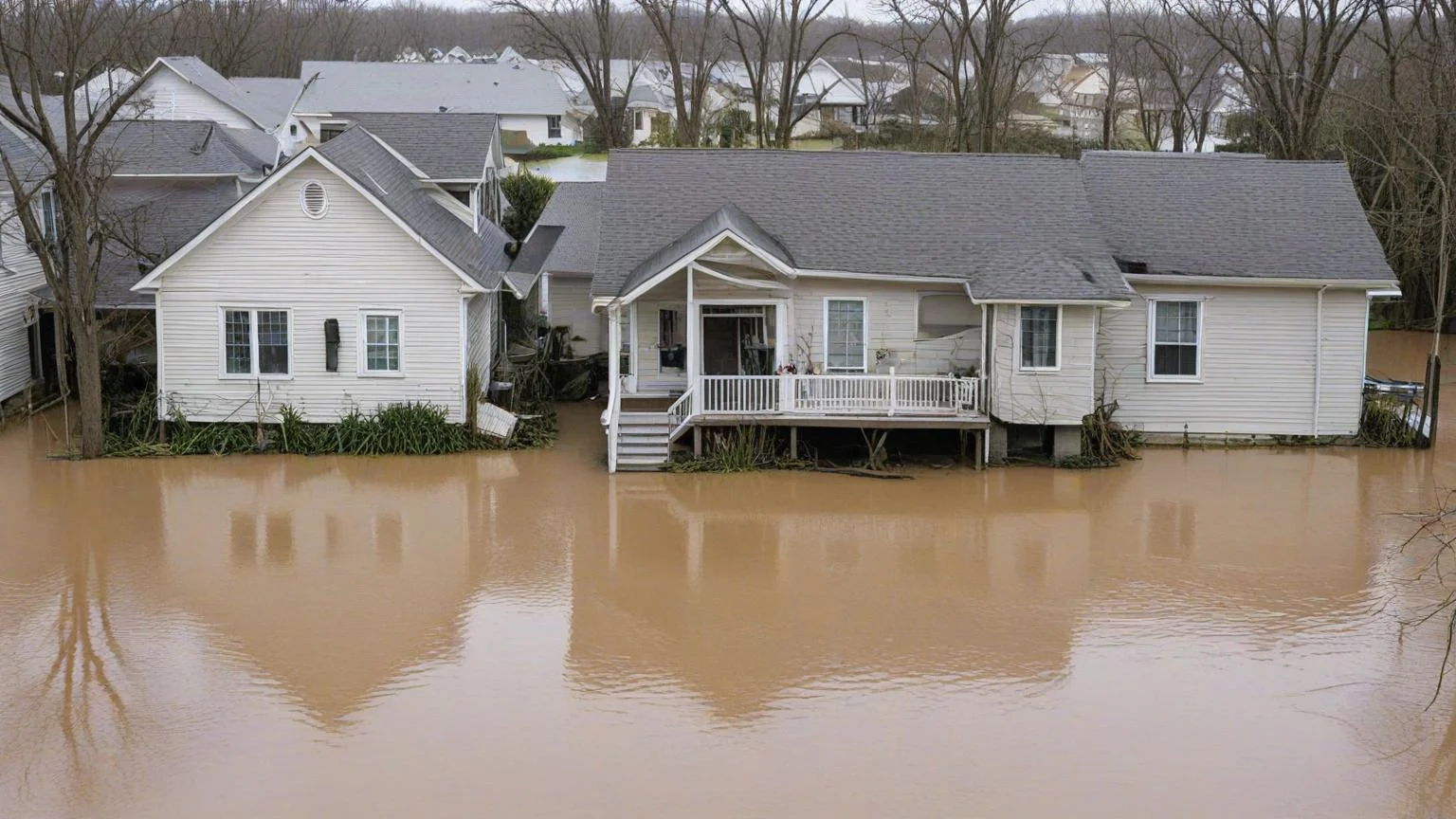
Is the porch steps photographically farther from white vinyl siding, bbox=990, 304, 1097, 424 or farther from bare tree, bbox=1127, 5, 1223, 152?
bare tree, bbox=1127, 5, 1223, 152

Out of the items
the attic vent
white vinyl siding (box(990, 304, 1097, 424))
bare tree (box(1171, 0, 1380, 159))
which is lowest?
white vinyl siding (box(990, 304, 1097, 424))

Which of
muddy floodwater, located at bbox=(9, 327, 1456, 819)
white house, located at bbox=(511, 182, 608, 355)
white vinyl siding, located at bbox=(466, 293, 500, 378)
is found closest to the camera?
muddy floodwater, located at bbox=(9, 327, 1456, 819)

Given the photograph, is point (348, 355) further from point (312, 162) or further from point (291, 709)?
point (291, 709)

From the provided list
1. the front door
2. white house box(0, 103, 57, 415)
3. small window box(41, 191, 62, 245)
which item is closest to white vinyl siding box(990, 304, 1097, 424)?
the front door

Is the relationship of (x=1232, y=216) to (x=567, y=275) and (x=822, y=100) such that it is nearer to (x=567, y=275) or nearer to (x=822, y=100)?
(x=567, y=275)

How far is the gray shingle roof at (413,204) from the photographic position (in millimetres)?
25000

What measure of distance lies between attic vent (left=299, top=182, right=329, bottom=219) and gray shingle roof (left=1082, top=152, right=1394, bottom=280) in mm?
14051

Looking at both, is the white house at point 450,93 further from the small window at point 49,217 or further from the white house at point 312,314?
the white house at point 312,314

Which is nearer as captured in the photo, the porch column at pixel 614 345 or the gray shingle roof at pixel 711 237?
the gray shingle roof at pixel 711 237

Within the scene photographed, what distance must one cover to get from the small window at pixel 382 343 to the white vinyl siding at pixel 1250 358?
12583mm

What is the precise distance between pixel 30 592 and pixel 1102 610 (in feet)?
42.4

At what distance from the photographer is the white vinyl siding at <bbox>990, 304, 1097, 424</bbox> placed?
23.8 m

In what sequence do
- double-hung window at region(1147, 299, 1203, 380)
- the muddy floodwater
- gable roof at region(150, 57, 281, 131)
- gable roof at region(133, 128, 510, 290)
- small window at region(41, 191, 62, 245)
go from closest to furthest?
1. the muddy floodwater
2. gable roof at region(133, 128, 510, 290)
3. double-hung window at region(1147, 299, 1203, 380)
4. small window at region(41, 191, 62, 245)
5. gable roof at region(150, 57, 281, 131)

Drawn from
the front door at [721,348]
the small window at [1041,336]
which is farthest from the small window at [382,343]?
the small window at [1041,336]
